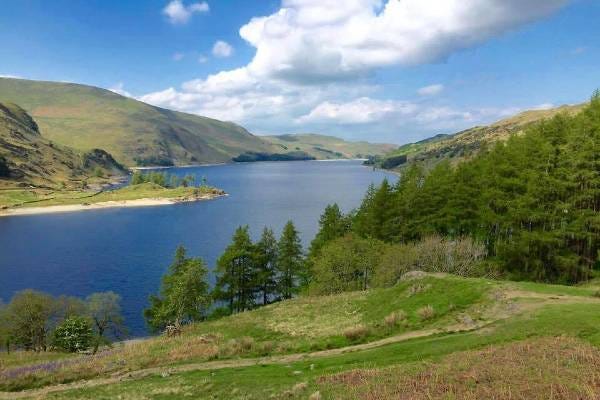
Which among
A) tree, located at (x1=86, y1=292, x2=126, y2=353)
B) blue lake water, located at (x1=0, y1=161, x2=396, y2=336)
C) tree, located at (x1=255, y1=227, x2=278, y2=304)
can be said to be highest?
tree, located at (x1=255, y1=227, x2=278, y2=304)

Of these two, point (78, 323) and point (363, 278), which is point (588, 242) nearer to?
point (363, 278)

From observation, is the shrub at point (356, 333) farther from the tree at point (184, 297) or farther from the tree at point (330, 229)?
the tree at point (330, 229)

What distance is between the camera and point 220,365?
30281 millimetres

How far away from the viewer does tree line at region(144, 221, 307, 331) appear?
65.2 meters

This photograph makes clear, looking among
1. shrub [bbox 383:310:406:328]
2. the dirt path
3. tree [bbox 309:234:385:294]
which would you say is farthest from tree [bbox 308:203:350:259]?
the dirt path

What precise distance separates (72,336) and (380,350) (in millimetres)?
48329

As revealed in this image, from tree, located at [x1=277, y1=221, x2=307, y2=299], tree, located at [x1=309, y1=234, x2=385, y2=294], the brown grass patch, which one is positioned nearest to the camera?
the brown grass patch

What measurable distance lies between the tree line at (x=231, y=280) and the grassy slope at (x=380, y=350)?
21.6m

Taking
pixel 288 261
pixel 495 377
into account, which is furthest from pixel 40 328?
pixel 495 377

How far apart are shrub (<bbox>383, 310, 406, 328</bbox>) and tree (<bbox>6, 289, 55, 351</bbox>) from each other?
1969 inches

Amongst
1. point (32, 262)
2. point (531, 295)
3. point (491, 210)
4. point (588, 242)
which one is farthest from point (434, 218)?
point (32, 262)

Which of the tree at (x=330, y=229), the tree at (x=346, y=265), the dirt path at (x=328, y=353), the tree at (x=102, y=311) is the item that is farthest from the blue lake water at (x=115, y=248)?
the dirt path at (x=328, y=353)

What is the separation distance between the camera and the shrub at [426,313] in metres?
33.2

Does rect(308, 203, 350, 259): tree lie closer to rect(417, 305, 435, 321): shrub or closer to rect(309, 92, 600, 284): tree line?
rect(309, 92, 600, 284): tree line
